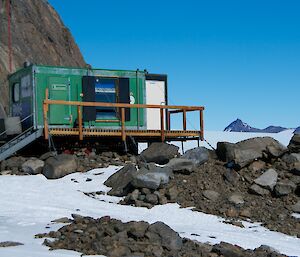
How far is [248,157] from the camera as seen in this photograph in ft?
53.9

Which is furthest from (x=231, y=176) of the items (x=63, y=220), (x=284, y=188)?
(x=63, y=220)

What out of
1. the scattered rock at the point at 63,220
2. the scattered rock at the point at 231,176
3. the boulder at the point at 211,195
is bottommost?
the boulder at the point at 211,195

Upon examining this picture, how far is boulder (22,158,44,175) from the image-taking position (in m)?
16.8

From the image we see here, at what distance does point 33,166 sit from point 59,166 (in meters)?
1.00

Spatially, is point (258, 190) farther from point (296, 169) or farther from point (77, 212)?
point (77, 212)

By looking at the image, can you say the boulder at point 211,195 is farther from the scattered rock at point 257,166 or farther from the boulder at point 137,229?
the boulder at point 137,229

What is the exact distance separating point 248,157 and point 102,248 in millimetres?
8965

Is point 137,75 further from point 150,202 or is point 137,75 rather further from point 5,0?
point 5,0

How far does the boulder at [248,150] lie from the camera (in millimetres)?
16406

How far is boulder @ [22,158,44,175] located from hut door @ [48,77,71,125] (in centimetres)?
331

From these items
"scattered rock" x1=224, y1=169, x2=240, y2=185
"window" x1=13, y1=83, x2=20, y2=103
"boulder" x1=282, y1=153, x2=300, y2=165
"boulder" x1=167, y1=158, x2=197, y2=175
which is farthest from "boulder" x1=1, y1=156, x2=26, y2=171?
"boulder" x1=282, y1=153, x2=300, y2=165

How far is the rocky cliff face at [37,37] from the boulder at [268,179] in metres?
35.0

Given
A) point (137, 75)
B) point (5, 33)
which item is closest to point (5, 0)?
point (5, 33)

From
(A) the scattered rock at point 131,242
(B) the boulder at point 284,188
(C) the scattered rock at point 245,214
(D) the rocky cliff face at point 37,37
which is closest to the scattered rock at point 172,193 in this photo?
(C) the scattered rock at point 245,214
